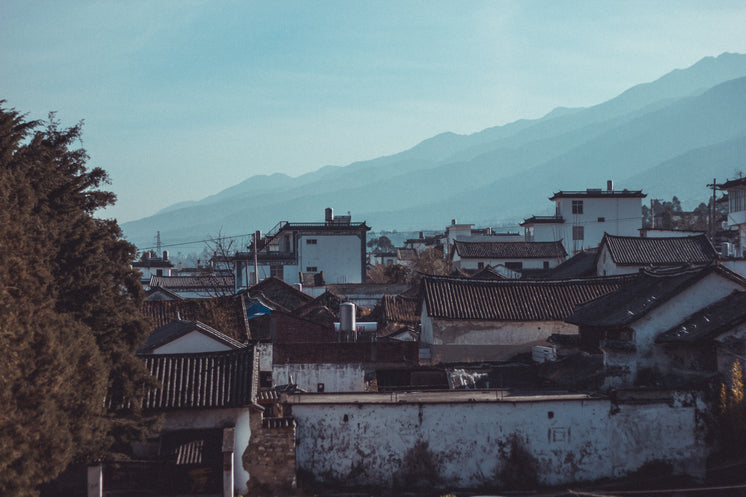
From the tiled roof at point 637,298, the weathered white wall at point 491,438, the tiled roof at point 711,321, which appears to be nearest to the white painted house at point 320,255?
the tiled roof at point 637,298

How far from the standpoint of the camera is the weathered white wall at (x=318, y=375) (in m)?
30.3

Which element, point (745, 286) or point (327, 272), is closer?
point (745, 286)

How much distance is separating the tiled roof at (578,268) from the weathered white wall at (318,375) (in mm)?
27350

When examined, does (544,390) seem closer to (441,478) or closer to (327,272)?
(441,478)

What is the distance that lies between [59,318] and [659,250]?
45.4 metres

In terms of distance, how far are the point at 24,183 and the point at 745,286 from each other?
21492 millimetres

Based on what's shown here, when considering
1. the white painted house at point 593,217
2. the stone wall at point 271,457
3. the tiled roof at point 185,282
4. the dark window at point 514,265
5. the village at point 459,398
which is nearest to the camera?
the stone wall at point 271,457

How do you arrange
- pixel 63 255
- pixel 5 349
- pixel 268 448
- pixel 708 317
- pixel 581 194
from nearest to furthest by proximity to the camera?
pixel 5 349, pixel 63 255, pixel 268 448, pixel 708 317, pixel 581 194

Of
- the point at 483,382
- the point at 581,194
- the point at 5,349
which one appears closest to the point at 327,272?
the point at 581,194

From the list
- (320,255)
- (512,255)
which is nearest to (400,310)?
(320,255)

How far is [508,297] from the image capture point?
38031 mm

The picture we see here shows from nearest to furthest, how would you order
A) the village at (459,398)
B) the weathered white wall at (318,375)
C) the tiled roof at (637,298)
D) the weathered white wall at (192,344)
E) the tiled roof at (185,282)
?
the village at (459,398), the tiled roof at (637,298), the weathered white wall at (192,344), the weathered white wall at (318,375), the tiled roof at (185,282)

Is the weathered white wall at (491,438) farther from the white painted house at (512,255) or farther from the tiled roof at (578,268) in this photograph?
the white painted house at (512,255)

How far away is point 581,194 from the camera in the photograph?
262 feet
